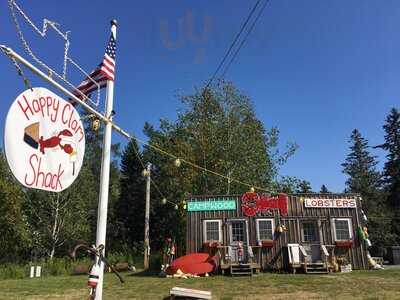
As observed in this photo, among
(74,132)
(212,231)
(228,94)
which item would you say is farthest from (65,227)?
(74,132)

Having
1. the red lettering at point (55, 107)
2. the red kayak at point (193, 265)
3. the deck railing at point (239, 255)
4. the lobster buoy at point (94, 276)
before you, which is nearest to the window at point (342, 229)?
the deck railing at point (239, 255)

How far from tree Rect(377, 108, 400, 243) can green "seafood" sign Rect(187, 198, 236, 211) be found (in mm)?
33435

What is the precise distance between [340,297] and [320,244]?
783 cm

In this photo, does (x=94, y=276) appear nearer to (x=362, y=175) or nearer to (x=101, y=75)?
(x=101, y=75)

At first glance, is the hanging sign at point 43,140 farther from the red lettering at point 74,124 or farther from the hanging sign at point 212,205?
the hanging sign at point 212,205

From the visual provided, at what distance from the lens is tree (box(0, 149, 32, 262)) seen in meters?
28.5

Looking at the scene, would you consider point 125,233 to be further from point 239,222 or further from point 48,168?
point 48,168

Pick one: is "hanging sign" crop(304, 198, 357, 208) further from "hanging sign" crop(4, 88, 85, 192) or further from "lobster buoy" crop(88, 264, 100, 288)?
"hanging sign" crop(4, 88, 85, 192)

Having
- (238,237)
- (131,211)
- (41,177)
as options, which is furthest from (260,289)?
(131,211)

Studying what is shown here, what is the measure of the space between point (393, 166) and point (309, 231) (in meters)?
33.8

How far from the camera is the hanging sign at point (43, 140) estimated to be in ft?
15.4

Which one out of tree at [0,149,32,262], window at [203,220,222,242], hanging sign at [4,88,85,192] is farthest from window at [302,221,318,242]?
tree at [0,149,32,262]

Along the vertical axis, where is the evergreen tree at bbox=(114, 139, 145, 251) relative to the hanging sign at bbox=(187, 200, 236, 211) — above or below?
above

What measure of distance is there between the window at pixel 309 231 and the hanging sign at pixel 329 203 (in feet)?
2.91
